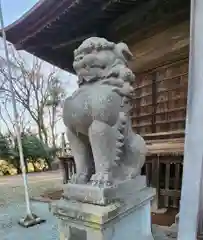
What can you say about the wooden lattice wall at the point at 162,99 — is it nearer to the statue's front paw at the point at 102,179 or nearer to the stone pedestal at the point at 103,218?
the stone pedestal at the point at 103,218

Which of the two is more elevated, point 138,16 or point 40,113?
point 138,16

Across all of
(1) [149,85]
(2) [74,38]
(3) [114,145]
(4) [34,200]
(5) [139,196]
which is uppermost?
(2) [74,38]

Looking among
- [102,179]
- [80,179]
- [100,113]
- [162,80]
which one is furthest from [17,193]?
[100,113]

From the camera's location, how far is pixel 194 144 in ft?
4.02

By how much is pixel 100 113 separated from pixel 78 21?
274cm

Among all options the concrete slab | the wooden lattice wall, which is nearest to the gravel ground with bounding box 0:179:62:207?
the concrete slab

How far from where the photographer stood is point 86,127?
4.01ft

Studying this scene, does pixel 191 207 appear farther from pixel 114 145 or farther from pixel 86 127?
pixel 86 127

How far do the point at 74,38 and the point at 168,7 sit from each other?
1.72 meters

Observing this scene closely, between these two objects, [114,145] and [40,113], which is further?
[40,113]

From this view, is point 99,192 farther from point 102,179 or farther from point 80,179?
point 80,179

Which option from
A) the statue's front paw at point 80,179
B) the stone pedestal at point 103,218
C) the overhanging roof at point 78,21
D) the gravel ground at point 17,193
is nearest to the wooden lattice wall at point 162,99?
the overhanging roof at point 78,21

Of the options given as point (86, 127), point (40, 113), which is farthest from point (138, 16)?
point (40, 113)

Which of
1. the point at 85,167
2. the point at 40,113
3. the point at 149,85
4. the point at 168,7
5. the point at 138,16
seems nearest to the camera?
the point at 85,167
